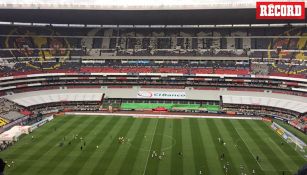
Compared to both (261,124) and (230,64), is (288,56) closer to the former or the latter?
(230,64)

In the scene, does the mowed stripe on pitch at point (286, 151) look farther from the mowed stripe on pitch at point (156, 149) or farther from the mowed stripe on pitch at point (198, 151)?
the mowed stripe on pitch at point (156, 149)

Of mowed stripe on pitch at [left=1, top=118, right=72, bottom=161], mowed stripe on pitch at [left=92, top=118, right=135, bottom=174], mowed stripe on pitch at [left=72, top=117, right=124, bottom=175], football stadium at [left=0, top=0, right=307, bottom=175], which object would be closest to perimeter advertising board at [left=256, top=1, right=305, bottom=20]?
football stadium at [left=0, top=0, right=307, bottom=175]

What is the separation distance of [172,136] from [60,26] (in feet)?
165

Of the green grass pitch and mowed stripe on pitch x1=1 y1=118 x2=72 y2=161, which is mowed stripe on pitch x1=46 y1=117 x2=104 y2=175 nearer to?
the green grass pitch

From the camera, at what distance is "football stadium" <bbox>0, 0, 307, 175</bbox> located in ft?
141

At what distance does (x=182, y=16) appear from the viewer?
74562 mm

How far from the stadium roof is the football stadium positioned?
228 mm

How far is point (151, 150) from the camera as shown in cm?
4278

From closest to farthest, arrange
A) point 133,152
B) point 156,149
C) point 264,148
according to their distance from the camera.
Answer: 1. point 133,152
2. point 156,149
3. point 264,148

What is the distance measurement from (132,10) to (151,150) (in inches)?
1452

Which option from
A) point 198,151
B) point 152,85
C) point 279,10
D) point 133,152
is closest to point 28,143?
point 133,152

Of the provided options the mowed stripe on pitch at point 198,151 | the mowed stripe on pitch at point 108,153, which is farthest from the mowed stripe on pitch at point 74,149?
the mowed stripe on pitch at point 198,151

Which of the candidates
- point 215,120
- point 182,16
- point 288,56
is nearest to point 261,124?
point 215,120

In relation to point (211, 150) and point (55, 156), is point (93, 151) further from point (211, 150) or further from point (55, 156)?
point (211, 150)
